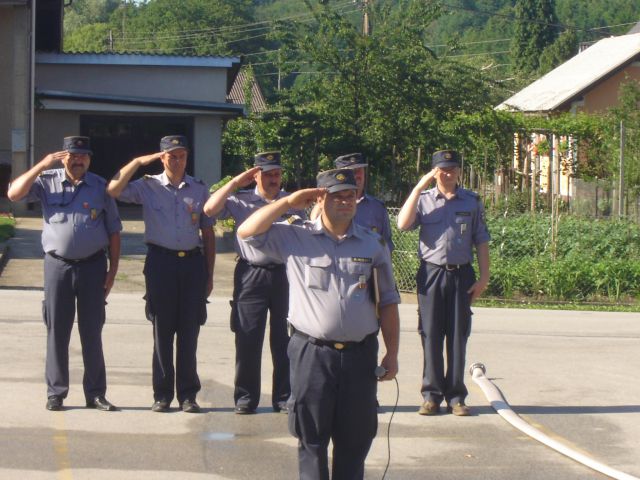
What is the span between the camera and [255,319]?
8.42 meters

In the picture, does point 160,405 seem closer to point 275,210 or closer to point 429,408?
point 429,408

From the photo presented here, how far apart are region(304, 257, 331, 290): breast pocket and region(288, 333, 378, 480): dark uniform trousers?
30cm

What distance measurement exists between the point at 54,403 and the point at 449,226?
3.33 metres

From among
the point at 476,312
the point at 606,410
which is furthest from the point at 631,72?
the point at 606,410

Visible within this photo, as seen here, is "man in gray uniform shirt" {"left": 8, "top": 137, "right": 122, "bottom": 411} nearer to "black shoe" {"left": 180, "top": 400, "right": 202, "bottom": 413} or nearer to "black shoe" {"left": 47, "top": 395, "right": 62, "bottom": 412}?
"black shoe" {"left": 47, "top": 395, "right": 62, "bottom": 412}

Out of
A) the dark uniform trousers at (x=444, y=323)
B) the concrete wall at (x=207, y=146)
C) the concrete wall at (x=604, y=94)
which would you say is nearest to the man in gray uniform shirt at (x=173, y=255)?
the dark uniform trousers at (x=444, y=323)

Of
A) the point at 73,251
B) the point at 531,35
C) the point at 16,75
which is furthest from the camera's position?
the point at 531,35

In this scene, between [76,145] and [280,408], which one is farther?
[280,408]

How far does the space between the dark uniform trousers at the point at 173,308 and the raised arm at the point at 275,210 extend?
237cm

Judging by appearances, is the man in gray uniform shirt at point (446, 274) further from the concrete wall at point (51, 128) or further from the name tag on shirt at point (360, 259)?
the concrete wall at point (51, 128)

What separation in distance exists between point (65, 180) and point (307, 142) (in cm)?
1667

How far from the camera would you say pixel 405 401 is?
934 cm

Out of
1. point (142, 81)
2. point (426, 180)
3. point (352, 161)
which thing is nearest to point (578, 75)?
point (142, 81)

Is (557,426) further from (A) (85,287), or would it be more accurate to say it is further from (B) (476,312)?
(B) (476,312)
